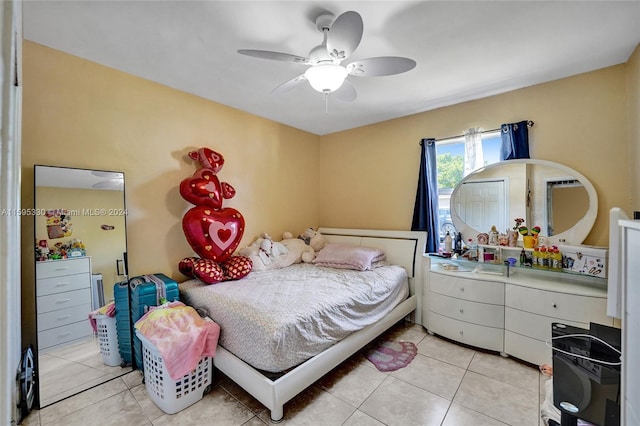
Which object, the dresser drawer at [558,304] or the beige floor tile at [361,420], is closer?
the beige floor tile at [361,420]

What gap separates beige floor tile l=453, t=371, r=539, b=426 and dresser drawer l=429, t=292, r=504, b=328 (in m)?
0.50

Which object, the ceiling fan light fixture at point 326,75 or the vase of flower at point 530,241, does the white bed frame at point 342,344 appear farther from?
the ceiling fan light fixture at point 326,75

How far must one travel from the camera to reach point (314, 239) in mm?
3732

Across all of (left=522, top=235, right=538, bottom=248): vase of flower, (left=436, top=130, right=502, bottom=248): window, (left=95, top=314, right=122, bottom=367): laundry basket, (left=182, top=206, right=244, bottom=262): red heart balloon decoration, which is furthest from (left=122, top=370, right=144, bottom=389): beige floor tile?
(left=522, top=235, right=538, bottom=248): vase of flower

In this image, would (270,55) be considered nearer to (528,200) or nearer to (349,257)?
(349,257)

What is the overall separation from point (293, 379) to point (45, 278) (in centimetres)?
185

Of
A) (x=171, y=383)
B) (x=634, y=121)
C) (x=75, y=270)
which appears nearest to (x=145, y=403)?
(x=171, y=383)

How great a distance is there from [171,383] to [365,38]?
8.60 feet

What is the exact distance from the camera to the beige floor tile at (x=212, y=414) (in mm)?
1659

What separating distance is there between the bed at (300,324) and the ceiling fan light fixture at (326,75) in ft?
4.95

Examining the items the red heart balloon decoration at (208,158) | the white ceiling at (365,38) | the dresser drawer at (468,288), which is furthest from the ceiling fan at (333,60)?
the dresser drawer at (468,288)

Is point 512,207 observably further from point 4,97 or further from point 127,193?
point 127,193

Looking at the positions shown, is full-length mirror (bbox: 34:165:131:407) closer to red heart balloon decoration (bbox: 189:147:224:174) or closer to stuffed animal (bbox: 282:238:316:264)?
red heart balloon decoration (bbox: 189:147:224:174)

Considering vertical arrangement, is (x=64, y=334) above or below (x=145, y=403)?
above
